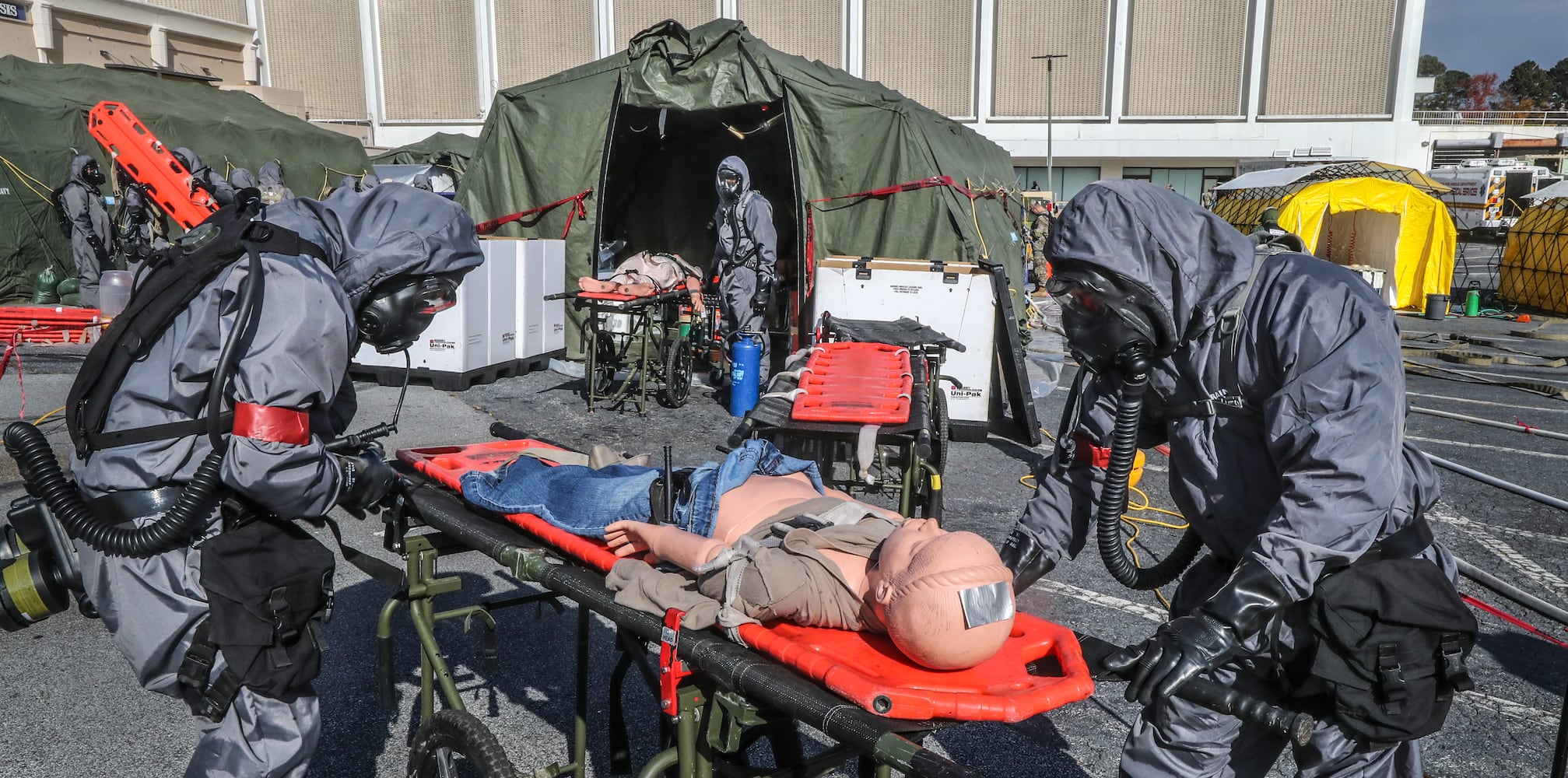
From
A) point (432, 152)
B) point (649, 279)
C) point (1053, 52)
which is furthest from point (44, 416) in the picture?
point (1053, 52)

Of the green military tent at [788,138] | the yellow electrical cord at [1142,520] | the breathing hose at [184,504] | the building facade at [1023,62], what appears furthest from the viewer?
the building facade at [1023,62]

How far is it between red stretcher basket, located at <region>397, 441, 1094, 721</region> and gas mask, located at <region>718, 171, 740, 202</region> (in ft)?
24.5

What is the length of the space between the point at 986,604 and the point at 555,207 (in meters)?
9.22

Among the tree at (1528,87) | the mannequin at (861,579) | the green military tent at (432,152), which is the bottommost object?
the mannequin at (861,579)

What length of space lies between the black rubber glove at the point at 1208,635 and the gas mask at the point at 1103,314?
529mm

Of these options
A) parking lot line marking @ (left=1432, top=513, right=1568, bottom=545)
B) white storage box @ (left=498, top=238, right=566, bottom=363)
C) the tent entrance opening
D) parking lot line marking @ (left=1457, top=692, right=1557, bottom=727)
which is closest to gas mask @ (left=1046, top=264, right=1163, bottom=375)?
parking lot line marking @ (left=1457, top=692, right=1557, bottom=727)

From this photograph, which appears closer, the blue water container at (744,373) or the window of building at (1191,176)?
the blue water container at (744,373)

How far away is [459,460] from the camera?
11.5 ft

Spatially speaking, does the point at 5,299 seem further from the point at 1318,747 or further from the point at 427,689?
the point at 1318,747

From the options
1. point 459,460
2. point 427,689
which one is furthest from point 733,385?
point 427,689

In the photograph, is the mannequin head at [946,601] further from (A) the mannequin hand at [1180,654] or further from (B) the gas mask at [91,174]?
(B) the gas mask at [91,174]

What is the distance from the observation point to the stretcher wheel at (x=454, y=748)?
236cm

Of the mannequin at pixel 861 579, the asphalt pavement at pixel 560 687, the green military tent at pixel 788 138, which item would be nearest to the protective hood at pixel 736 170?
the green military tent at pixel 788 138

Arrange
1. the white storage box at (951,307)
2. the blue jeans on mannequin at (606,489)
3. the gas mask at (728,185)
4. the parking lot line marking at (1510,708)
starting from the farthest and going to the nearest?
the gas mask at (728,185)
the white storage box at (951,307)
the parking lot line marking at (1510,708)
the blue jeans on mannequin at (606,489)
